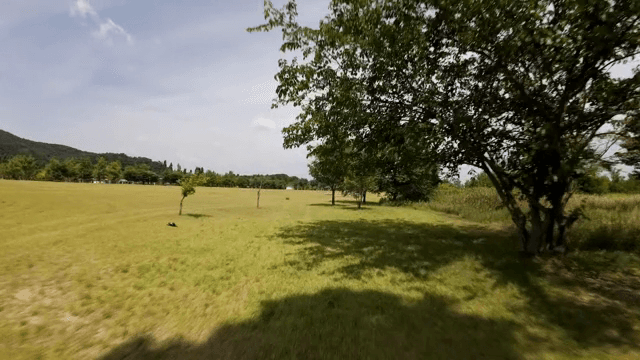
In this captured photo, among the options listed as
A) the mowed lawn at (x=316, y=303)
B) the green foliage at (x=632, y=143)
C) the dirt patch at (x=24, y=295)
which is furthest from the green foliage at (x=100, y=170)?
the green foliage at (x=632, y=143)

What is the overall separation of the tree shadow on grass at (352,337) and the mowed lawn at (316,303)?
1.0 inches

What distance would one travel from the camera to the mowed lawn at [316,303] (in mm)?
4617

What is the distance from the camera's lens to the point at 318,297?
654 cm

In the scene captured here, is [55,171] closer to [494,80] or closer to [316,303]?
[316,303]

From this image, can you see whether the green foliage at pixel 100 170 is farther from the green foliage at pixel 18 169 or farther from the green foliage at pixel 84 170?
the green foliage at pixel 18 169

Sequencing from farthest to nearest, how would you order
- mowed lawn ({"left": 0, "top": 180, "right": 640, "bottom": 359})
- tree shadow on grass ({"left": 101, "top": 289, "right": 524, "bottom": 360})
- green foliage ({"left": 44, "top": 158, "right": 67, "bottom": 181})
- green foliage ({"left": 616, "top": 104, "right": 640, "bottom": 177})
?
green foliage ({"left": 44, "top": 158, "right": 67, "bottom": 181}), green foliage ({"left": 616, "top": 104, "right": 640, "bottom": 177}), mowed lawn ({"left": 0, "top": 180, "right": 640, "bottom": 359}), tree shadow on grass ({"left": 101, "top": 289, "right": 524, "bottom": 360})

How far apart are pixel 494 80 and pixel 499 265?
A: 595cm

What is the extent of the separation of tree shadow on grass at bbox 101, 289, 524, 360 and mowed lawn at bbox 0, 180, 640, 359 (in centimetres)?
3

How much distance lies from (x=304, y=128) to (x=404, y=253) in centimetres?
780

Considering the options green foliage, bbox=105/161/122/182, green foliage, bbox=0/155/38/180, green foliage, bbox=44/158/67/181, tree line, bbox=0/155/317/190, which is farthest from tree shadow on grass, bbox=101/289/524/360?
green foliage, bbox=0/155/38/180

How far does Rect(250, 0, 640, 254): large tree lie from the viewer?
656 centimetres

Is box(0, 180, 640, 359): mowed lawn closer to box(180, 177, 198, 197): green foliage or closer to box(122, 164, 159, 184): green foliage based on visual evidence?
box(180, 177, 198, 197): green foliage

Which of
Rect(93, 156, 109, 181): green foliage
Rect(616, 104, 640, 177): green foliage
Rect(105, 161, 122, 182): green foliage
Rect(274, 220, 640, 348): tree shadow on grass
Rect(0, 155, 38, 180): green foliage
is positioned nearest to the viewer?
Rect(274, 220, 640, 348): tree shadow on grass

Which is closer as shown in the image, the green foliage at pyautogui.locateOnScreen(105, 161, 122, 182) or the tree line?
the tree line
